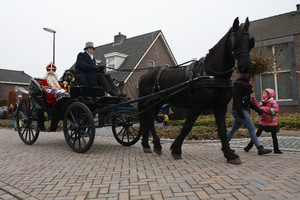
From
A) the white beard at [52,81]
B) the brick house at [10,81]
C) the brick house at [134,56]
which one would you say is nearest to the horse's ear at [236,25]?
the white beard at [52,81]

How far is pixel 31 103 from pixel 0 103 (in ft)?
99.3

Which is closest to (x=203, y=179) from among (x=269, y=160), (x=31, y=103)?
(x=269, y=160)

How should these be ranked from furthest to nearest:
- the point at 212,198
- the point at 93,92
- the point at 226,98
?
1. the point at 93,92
2. the point at 226,98
3. the point at 212,198

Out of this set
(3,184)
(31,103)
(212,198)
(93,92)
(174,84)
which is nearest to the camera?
(212,198)

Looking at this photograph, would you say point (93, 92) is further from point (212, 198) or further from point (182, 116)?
point (182, 116)

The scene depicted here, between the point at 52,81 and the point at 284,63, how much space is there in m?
14.0

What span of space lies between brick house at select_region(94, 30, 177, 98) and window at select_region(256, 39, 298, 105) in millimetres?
10558

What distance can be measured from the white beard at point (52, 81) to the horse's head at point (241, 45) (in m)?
4.83

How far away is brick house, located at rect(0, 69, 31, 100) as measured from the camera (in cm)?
4494

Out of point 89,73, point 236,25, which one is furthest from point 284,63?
point 89,73

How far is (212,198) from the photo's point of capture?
2832 millimetres

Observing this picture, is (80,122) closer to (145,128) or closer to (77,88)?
(77,88)

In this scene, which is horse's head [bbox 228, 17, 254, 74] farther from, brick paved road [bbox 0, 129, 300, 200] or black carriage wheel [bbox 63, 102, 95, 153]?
black carriage wheel [bbox 63, 102, 95, 153]

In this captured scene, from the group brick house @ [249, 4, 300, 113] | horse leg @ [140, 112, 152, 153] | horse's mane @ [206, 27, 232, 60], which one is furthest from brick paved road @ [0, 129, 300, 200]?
brick house @ [249, 4, 300, 113]
